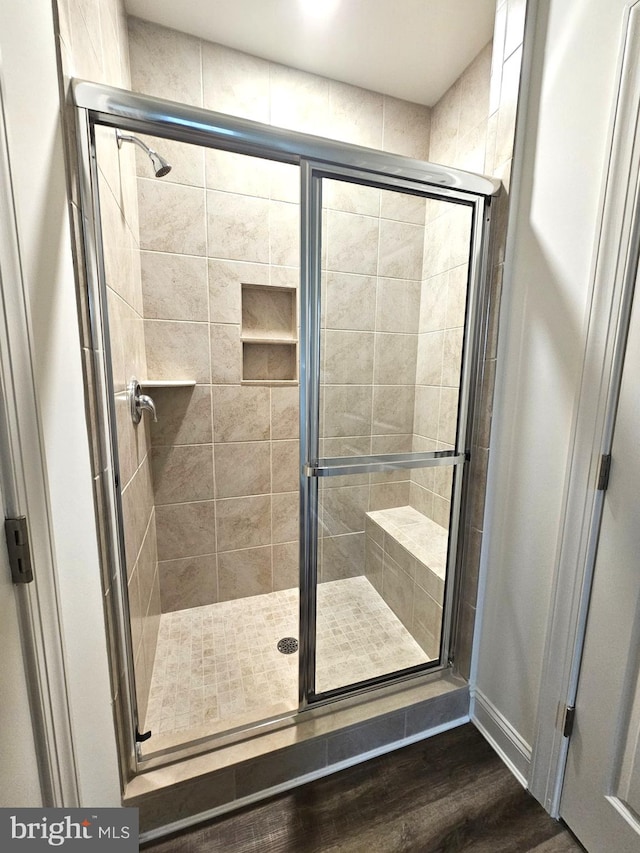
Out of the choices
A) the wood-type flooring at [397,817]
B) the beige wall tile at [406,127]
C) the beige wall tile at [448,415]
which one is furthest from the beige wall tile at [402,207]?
the wood-type flooring at [397,817]

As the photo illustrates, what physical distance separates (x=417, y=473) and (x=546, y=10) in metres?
1.47

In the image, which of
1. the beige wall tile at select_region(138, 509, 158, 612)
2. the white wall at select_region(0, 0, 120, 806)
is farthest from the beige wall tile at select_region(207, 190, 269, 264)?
the beige wall tile at select_region(138, 509, 158, 612)

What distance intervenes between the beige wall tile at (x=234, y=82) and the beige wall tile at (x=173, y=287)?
0.67 metres

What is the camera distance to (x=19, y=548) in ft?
1.95

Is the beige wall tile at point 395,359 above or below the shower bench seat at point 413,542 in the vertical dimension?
above

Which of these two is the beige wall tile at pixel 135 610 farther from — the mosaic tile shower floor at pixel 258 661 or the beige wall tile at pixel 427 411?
the beige wall tile at pixel 427 411

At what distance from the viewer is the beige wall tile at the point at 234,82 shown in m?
1.52

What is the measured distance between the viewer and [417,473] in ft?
4.64

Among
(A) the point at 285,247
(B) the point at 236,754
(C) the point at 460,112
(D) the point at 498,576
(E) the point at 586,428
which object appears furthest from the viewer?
(A) the point at 285,247

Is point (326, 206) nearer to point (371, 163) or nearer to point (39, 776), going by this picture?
point (371, 163)

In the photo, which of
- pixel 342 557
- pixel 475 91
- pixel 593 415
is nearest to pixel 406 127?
pixel 475 91

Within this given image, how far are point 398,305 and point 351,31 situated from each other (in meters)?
1.14

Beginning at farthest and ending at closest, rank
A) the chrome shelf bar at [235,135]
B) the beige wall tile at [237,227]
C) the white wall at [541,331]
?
the beige wall tile at [237,227]
the white wall at [541,331]
the chrome shelf bar at [235,135]

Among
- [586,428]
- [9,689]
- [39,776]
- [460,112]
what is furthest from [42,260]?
[460,112]
